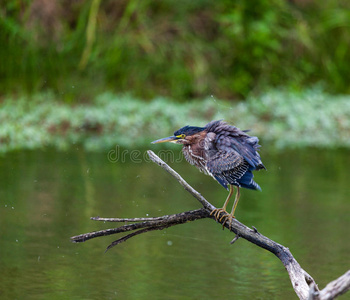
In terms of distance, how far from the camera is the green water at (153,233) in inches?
178

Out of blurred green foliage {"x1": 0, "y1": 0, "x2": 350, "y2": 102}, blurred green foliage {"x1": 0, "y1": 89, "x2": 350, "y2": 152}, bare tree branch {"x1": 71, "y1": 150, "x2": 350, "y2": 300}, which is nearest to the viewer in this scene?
bare tree branch {"x1": 71, "y1": 150, "x2": 350, "y2": 300}

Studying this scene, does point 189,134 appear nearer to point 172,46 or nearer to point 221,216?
point 221,216

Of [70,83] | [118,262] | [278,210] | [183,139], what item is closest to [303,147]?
[278,210]

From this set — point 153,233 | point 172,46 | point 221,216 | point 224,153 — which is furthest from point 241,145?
point 172,46

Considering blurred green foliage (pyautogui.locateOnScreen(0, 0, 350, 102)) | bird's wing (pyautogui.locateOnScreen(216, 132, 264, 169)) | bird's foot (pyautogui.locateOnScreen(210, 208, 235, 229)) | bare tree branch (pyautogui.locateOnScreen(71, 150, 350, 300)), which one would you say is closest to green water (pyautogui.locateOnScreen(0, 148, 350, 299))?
bird's foot (pyautogui.locateOnScreen(210, 208, 235, 229))

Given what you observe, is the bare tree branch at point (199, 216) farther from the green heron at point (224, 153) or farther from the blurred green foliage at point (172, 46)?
the blurred green foliage at point (172, 46)

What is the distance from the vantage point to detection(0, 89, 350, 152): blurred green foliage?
9.14 m

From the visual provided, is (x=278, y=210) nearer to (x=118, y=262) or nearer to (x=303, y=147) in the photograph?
(x=118, y=262)

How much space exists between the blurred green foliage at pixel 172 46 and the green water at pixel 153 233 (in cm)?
223

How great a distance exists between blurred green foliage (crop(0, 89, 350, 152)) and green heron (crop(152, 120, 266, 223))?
4.73 metres

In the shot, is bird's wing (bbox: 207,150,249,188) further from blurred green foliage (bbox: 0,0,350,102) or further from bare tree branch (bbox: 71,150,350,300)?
blurred green foliage (bbox: 0,0,350,102)

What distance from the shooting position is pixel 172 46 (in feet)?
36.2

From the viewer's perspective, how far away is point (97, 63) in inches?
406

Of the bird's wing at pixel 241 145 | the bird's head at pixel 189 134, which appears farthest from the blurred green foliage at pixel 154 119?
the bird's wing at pixel 241 145
